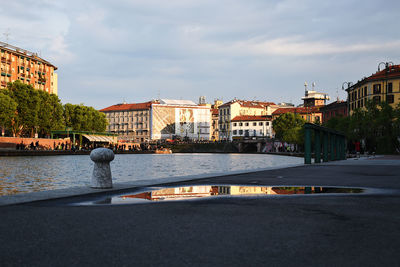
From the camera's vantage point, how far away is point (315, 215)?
6.84 meters

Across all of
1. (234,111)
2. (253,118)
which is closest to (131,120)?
(234,111)

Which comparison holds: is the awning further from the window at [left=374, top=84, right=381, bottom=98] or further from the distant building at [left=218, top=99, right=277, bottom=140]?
the window at [left=374, top=84, right=381, bottom=98]

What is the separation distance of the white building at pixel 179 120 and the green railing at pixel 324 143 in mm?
135953

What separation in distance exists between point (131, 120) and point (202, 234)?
597ft

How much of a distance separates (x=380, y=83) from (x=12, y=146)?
71.3 meters

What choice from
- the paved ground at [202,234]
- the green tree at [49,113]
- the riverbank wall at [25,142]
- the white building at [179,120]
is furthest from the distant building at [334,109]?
the paved ground at [202,234]

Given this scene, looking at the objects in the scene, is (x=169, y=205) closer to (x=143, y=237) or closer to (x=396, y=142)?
(x=143, y=237)

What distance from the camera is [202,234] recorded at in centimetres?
532

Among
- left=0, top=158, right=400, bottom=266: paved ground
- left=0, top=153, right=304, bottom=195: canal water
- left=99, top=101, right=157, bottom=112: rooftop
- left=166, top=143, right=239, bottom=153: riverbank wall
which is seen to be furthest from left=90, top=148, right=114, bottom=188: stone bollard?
left=99, top=101, right=157, bottom=112: rooftop

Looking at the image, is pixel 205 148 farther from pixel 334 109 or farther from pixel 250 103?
pixel 334 109

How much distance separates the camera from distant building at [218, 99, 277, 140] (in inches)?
6452

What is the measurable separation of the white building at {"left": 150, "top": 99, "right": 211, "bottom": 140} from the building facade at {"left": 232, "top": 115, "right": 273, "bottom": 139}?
23.4m

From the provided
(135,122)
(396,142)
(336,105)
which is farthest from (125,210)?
(135,122)

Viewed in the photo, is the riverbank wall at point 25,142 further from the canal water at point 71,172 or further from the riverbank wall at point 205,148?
the riverbank wall at point 205,148
